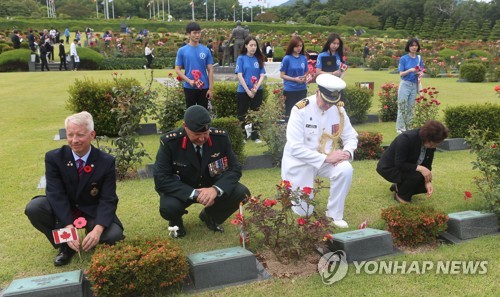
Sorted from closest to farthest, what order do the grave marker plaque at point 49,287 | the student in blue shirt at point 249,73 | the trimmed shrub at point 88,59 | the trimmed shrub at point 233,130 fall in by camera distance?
the grave marker plaque at point 49,287
the trimmed shrub at point 233,130
the student in blue shirt at point 249,73
the trimmed shrub at point 88,59

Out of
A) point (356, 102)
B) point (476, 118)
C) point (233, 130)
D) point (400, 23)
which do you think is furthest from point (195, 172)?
point (400, 23)

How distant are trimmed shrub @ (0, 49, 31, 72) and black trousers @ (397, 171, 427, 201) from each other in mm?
22824

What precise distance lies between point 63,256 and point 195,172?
4.29ft

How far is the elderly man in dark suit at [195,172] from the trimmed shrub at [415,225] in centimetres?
138

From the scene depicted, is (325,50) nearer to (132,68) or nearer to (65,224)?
(65,224)

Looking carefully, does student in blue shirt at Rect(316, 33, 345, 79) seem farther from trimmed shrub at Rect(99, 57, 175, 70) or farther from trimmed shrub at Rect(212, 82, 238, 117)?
trimmed shrub at Rect(99, 57, 175, 70)

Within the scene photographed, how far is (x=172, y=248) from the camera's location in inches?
124

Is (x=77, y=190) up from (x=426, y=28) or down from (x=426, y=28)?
down

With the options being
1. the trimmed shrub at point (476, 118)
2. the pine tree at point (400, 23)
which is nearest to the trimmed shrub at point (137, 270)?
the trimmed shrub at point (476, 118)

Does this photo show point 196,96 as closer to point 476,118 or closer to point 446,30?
point 476,118

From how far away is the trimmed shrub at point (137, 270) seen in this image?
9.41 feet

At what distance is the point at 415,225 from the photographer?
3781mm

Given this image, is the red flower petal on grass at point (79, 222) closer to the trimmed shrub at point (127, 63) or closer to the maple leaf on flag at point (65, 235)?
the maple leaf on flag at point (65, 235)

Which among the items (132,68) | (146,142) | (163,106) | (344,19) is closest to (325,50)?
(163,106)
